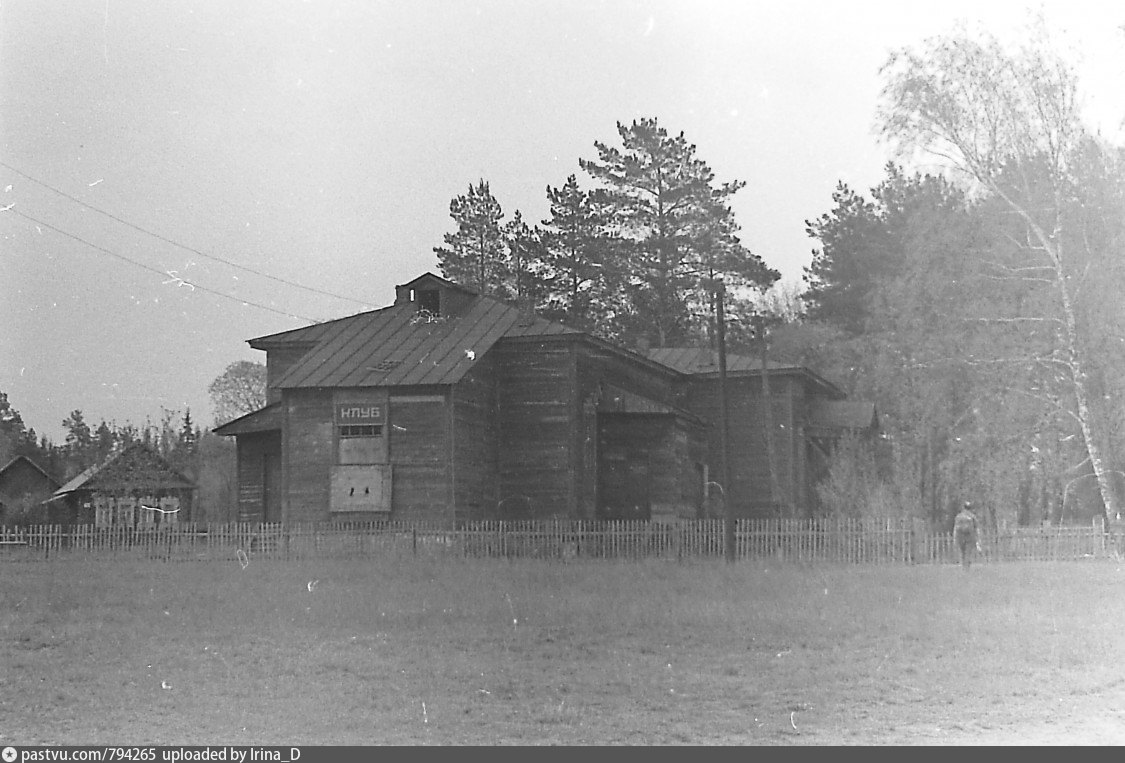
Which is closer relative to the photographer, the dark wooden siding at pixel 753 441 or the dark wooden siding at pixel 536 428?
the dark wooden siding at pixel 536 428

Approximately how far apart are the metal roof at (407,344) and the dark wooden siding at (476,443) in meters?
0.67

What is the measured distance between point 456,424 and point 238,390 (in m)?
10.6

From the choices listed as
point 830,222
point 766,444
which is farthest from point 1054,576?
point 830,222

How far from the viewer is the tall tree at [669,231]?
105 ft

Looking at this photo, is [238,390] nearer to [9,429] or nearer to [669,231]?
[669,231]

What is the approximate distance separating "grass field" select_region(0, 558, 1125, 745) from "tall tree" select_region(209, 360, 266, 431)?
39.9ft

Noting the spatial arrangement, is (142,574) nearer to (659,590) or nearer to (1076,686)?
(659,590)

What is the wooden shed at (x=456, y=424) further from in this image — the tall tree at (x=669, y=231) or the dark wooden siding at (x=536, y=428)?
the tall tree at (x=669, y=231)

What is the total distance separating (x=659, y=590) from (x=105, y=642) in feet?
31.3

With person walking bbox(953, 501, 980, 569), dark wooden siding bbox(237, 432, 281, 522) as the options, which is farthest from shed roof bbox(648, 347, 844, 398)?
dark wooden siding bbox(237, 432, 281, 522)

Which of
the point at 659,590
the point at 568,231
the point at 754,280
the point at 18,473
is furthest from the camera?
the point at 754,280

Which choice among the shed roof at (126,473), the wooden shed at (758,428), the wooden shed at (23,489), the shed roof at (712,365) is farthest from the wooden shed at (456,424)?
the wooden shed at (23,489)

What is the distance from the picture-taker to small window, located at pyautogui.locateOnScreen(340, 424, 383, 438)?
32.2 metres

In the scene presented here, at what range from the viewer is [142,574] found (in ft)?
88.8
